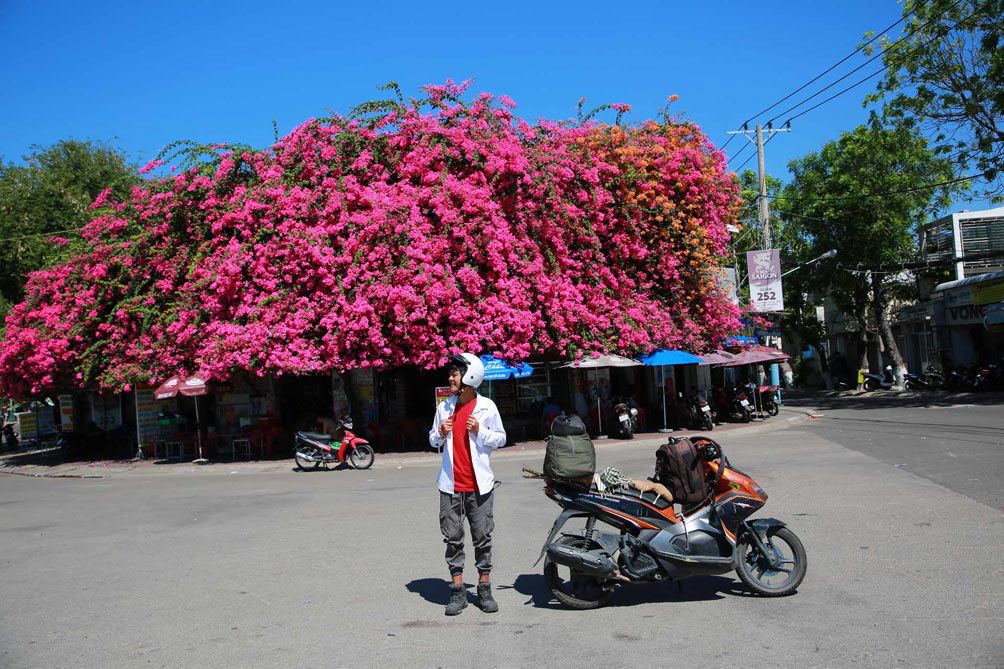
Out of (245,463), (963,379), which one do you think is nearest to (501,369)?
(245,463)

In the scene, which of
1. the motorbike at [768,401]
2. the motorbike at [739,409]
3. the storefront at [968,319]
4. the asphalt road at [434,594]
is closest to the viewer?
the asphalt road at [434,594]

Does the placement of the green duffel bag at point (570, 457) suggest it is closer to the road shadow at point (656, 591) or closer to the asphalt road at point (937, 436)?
the road shadow at point (656, 591)

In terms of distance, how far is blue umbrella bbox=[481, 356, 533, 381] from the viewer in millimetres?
21059

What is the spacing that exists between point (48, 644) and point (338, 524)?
472cm

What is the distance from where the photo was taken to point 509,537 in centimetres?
896

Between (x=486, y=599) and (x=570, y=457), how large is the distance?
1243 millimetres

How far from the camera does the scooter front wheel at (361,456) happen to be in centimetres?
1883

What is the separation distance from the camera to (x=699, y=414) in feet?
80.7

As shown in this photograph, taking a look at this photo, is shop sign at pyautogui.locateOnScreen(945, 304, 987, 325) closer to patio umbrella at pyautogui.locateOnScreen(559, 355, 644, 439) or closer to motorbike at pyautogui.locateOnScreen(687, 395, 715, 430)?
motorbike at pyautogui.locateOnScreen(687, 395, 715, 430)

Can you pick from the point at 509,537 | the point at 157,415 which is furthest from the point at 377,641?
the point at 157,415

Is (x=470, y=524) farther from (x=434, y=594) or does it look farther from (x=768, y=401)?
(x=768, y=401)

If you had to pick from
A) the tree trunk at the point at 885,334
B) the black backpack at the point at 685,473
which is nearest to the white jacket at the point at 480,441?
the black backpack at the point at 685,473

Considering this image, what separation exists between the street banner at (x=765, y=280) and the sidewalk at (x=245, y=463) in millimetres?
4217

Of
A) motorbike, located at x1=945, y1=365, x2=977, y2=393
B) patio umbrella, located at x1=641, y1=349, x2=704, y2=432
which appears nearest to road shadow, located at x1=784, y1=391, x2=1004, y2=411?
motorbike, located at x1=945, y1=365, x2=977, y2=393
